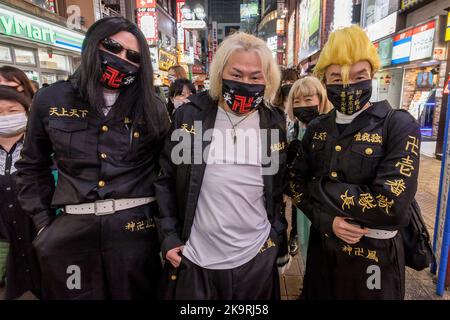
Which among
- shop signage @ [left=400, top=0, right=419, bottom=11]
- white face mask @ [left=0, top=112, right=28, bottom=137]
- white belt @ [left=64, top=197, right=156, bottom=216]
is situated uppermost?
shop signage @ [left=400, top=0, right=419, bottom=11]

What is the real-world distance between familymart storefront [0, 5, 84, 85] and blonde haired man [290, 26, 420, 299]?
28.5 feet

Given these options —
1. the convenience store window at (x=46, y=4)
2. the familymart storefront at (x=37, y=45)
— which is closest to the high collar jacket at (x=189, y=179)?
the familymart storefront at (x=37, y=45)

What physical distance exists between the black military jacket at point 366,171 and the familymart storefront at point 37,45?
343 inches

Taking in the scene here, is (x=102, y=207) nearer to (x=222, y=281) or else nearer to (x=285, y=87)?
(x=222, y=281)

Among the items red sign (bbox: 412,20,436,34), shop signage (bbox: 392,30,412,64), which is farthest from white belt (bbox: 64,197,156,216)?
shop signage (bbox: 392,30,412,64)

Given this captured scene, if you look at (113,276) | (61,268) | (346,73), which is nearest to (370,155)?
(346,73)

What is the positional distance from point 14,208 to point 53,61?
9876 mm

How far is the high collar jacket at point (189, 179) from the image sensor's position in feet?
5.51

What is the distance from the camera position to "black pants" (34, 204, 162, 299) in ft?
5.44

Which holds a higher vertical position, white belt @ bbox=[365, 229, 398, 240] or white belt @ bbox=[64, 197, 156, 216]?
white belt @ bbox=[64, 197, 156, 216]

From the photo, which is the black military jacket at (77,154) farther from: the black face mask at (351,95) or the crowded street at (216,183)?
the black face mask at (351,95)

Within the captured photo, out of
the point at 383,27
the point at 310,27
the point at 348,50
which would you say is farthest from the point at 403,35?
the point at 310,27

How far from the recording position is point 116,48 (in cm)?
168

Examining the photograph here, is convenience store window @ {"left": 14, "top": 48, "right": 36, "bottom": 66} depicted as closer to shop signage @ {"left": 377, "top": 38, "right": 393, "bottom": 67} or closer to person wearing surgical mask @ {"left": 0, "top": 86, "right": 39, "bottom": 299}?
person wearing surgical mask @ {"left": 0, "top": 86, "right": 39, "bottom": 299}
